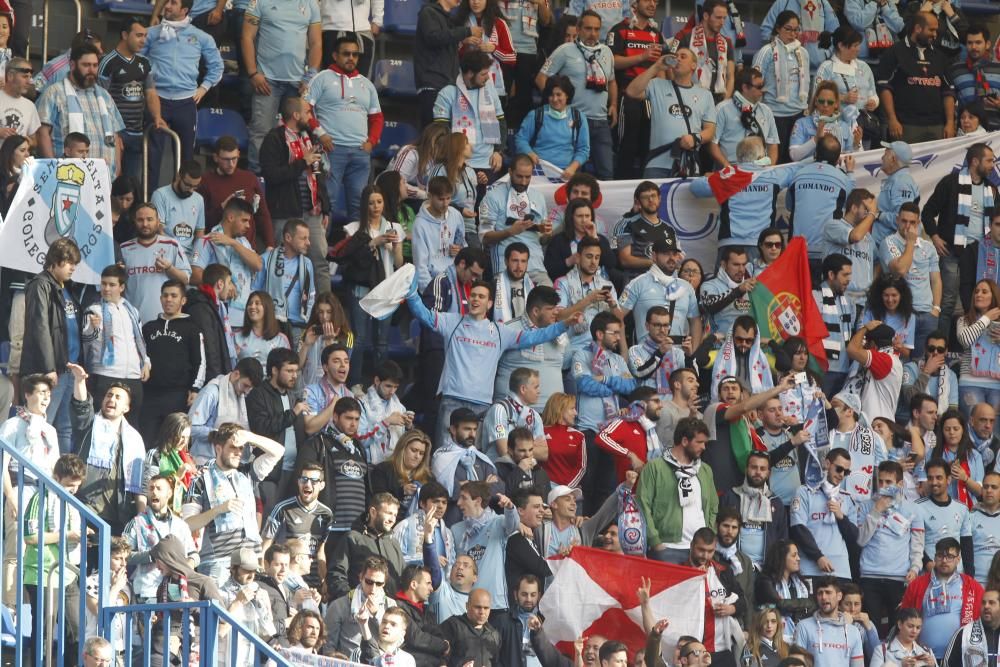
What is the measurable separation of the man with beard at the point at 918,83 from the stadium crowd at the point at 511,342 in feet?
0.12

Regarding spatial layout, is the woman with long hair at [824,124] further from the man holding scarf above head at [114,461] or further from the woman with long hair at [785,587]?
the man holding scarf above head at [114,461]

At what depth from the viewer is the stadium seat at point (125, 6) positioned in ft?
58.1

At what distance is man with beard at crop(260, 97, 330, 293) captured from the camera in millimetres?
15680

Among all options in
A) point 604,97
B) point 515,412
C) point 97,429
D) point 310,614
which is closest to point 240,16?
point 604,97

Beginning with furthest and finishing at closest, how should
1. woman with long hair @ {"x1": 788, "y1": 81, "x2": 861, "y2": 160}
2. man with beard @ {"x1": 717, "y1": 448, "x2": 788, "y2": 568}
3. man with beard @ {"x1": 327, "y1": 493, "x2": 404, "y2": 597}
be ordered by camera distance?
1. woman with long hair @ {"x1": 788, "y1": 81, "x2": 861, "y2": 160}
2. man with beard @ {"x1": 717, "y1": 448, "x2": 788, "y2": 568}
3. man with beard @ {"x1": 327, "y1": 493, "x2": 404, "y2": 597}

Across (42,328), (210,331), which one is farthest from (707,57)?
(42,328)

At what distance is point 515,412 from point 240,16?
4.56 metres

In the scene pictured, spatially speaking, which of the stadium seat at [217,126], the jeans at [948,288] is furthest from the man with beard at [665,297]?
the stadium seat at [217,126]

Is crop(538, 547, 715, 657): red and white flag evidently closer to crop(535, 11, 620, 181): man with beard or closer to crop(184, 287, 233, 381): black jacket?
crop(184, 287, 233, 381): black jacket

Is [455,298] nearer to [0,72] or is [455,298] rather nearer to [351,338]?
[351,338]

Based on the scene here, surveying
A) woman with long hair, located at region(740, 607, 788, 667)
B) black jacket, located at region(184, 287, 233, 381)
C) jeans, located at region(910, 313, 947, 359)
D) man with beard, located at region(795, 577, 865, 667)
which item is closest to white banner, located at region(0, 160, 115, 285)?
black jacket, located at region(184, 287, 233, 381)

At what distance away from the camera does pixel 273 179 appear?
618 inches

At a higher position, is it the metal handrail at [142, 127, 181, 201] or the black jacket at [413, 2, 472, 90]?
the black jacket at [413, 2, 472, 90]

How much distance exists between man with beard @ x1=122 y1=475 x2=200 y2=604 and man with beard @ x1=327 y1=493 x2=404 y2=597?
3.39ft
